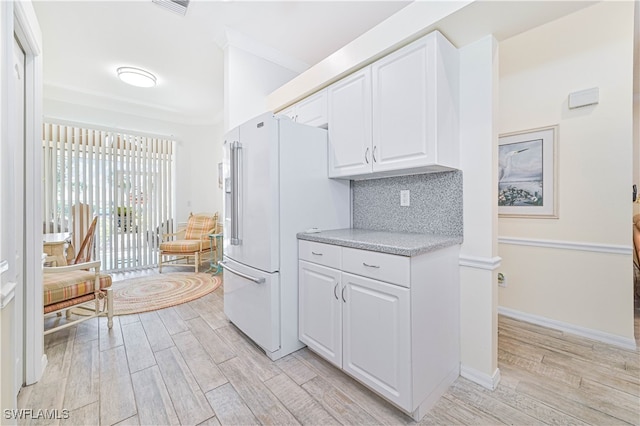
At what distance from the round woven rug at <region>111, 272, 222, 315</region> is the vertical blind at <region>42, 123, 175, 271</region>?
97 centimetres

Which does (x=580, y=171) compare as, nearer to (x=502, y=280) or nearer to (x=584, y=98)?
(x=584, y=98)

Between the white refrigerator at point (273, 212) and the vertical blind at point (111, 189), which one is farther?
the vertical blind at point (111, 189)

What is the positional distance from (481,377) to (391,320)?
2.73ft

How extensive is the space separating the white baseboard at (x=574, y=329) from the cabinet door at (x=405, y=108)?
6.73 ft

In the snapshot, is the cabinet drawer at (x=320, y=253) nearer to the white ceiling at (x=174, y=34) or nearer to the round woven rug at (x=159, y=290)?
the round woven rug at (x=159, y=290)

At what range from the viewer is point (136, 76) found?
3592 millimetres

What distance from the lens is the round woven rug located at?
306cm

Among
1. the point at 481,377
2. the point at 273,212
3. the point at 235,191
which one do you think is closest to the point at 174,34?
the point at 235,191

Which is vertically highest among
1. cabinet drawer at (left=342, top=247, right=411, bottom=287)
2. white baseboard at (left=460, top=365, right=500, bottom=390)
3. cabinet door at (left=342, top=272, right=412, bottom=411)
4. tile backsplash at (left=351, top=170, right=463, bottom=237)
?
tile backsplash at (left=351, top=170, right=463, bottom=237)

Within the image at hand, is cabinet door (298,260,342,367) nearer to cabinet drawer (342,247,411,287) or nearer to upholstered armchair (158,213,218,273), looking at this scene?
cabinet drawer (342,247,411,287)

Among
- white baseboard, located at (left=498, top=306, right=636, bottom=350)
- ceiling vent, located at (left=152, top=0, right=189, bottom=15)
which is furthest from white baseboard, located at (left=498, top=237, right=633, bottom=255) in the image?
ceiling vent, located at (left=152, top=0, right=189, bottom=15)

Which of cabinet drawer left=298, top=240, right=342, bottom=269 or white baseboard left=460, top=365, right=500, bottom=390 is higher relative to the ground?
cabinet drawer left=298, top=240, right=342, bottom=269

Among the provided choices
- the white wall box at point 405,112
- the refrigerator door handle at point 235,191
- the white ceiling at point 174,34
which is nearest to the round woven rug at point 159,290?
the refrigerator door handle at point 235,191

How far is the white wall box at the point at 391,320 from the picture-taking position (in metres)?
1.39
